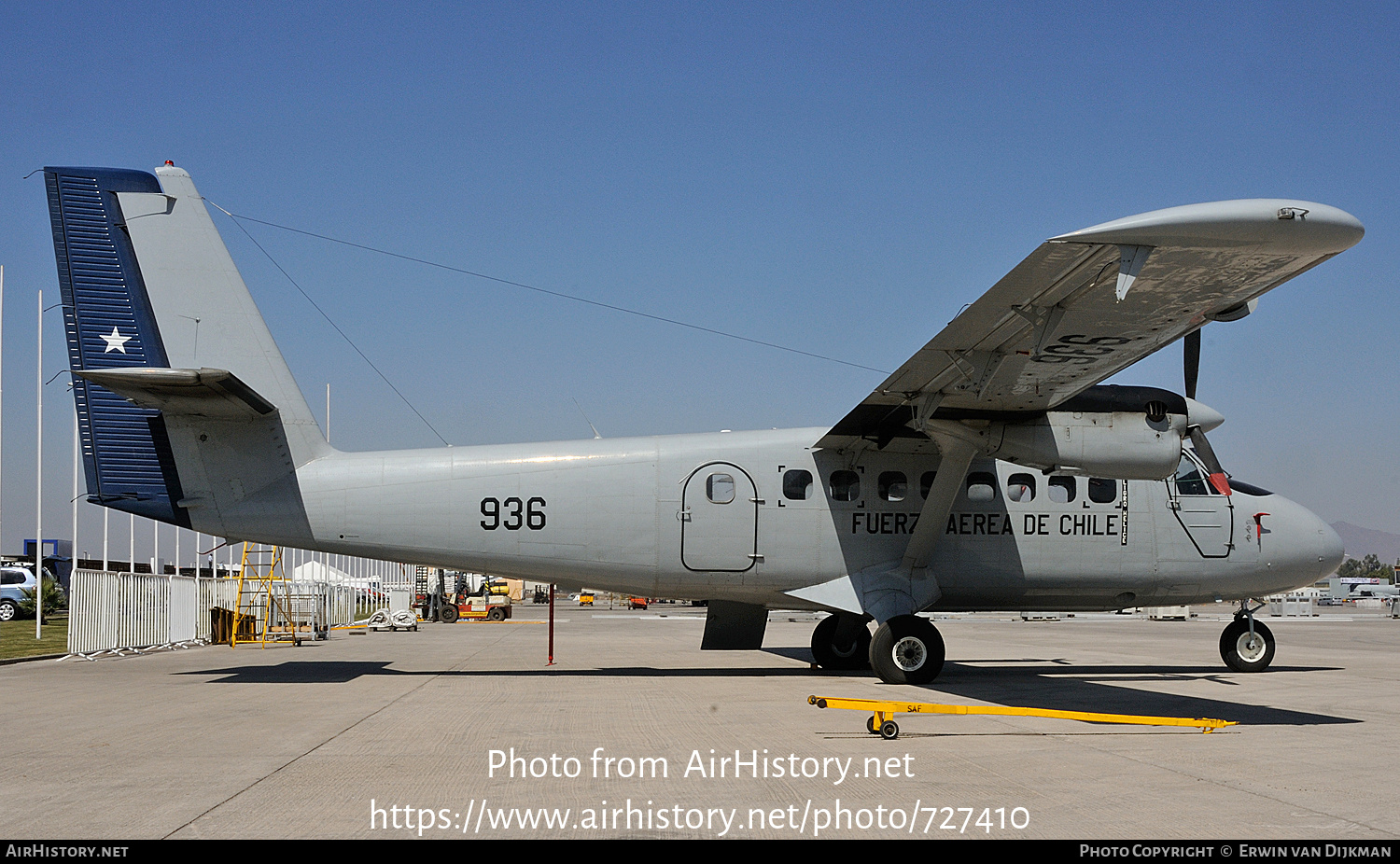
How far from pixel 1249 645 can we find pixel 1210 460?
12.8 feet

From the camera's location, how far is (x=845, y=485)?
14727mm

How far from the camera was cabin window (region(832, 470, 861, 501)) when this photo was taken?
578 inches

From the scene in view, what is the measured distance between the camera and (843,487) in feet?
48.3

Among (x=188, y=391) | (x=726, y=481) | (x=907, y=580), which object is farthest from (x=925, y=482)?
(x=188, y=391)

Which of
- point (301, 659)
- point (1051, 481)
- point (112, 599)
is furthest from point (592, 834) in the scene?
point (112, 599)

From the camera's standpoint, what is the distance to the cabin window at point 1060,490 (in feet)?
49.6

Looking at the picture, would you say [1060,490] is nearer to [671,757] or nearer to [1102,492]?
[1102,492]

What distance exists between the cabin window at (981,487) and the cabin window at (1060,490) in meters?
0.84

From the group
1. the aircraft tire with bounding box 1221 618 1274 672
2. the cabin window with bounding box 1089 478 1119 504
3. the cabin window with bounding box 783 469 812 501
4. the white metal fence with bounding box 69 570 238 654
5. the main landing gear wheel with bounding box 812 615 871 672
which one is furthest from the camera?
the white metal fence with bounding box 69 570 238 654

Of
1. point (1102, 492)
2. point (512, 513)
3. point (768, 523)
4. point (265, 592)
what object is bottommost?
point (265, 592)

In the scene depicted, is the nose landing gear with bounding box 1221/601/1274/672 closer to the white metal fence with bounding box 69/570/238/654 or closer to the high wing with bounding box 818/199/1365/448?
the high wing with bounding box 818/199/1365/448

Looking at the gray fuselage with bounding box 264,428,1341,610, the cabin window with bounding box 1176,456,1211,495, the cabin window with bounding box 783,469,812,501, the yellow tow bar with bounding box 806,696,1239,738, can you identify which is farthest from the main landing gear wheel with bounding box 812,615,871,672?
the yellow tow bar with bounding box 806,696,1239,738

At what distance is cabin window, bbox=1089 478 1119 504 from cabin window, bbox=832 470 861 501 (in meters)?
3.51

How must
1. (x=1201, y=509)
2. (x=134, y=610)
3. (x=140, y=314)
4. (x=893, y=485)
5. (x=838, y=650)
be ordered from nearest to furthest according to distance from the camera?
(x=140, y=314) < (x=893, y=485) < (x=1201, y=509) < (x=838, y=650) < (x=134, y=610)
